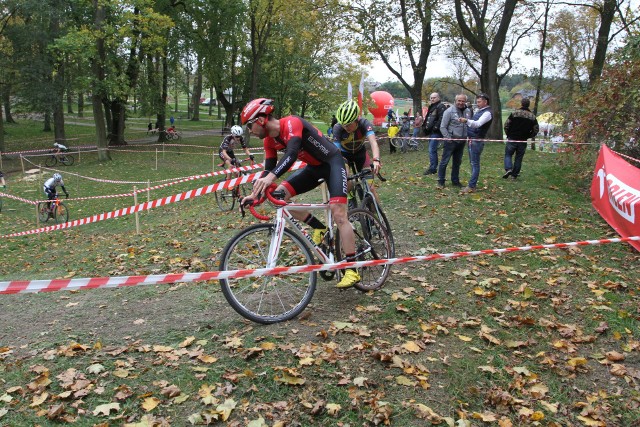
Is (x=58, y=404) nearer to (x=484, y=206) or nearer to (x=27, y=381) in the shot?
(x=27, y=381)

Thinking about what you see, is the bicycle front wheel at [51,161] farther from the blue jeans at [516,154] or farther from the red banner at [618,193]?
the red banner at [618,193]

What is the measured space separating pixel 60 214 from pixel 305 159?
12.4m

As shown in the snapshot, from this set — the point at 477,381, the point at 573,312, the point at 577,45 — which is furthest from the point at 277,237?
the point at 577,45

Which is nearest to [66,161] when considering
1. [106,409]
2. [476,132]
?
[476,132]

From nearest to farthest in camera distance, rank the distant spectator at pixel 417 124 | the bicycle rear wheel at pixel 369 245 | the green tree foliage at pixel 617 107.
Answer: the bicycle rear wheel at pixel 369 245 < the green tree foliage at pixel 617 107 < the distant spectator at pixel 417 124

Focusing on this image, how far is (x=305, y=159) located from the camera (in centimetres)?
485

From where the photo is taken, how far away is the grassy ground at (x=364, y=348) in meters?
3.33

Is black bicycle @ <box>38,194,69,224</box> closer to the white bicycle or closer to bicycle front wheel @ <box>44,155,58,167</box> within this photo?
the white bicycle

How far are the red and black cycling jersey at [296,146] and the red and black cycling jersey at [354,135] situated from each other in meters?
1.47

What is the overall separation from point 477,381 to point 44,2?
101 feet

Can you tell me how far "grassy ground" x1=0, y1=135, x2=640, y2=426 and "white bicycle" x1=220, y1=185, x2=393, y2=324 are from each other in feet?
0.65

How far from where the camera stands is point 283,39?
38906 mm

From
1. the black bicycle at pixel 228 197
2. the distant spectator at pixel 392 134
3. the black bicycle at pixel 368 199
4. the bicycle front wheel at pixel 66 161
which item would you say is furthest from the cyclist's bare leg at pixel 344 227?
the bicycle front wheel at pixel 66 161

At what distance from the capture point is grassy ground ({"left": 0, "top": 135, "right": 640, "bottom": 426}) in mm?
3326
